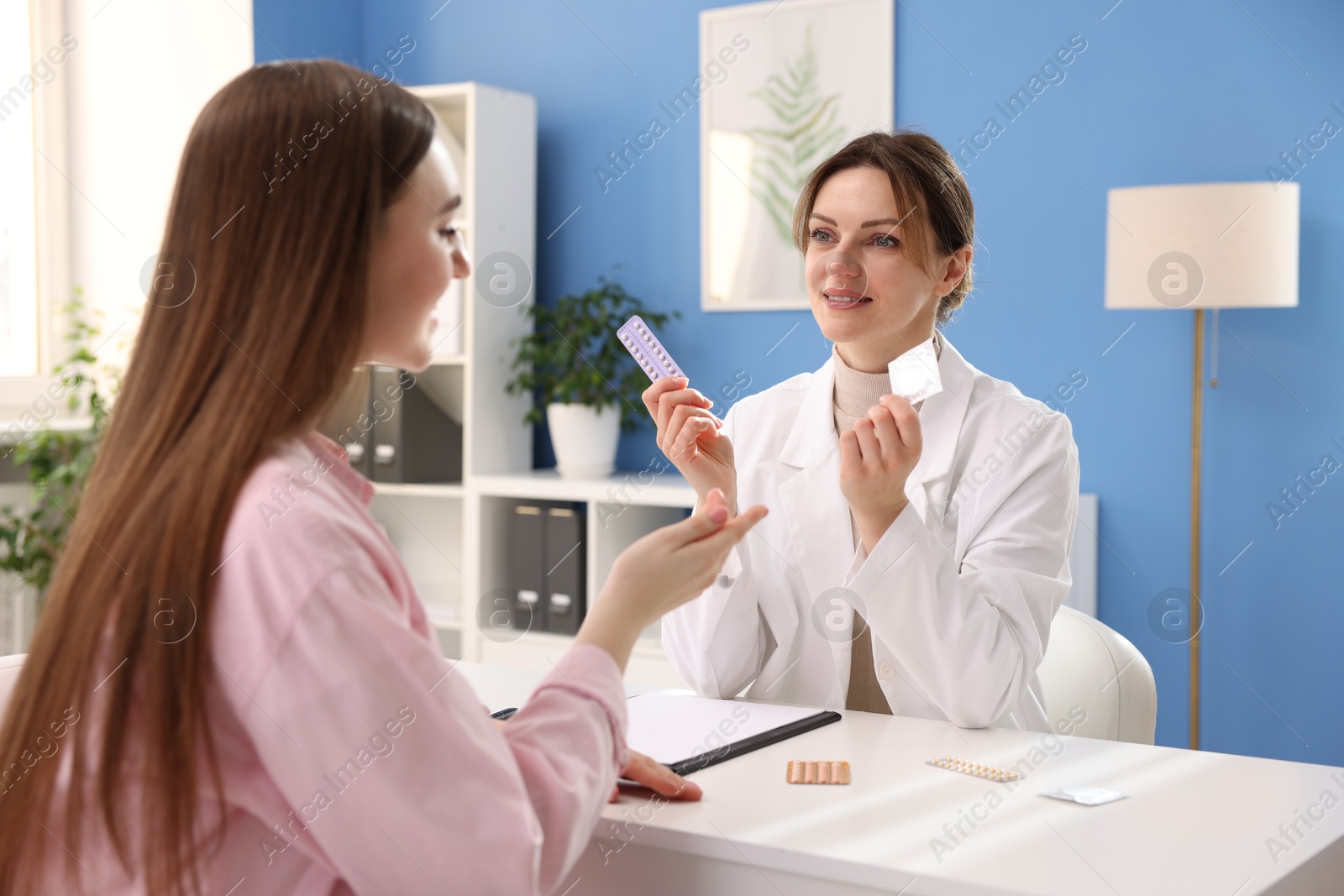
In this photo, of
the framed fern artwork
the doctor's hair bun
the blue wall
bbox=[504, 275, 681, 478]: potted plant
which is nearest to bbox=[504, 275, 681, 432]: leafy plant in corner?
bbox=[504, 275, 681, 478]: potted plant

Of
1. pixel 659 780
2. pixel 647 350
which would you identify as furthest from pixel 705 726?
pixel 647 350

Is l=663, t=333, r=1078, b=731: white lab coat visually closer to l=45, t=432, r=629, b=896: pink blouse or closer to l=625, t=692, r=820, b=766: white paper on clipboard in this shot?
l=625, t=692, r=820, b=766: white paper on clipboard

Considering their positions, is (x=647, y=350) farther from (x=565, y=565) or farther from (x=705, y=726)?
(x=565, y=565)

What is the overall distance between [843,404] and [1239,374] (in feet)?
5.02

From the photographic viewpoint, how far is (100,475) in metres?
0.90

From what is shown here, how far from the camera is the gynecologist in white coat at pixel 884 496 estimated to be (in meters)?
1.54

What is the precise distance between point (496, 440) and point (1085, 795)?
9.19 feet

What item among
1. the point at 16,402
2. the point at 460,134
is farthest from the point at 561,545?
the point at 16,402

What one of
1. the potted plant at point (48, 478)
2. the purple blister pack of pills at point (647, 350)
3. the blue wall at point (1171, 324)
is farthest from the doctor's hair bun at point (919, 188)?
the potted plant at point (48, 478)

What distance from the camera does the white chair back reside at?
5.93 ft

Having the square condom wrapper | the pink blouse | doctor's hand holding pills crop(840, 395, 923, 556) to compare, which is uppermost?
the square condom wrapper

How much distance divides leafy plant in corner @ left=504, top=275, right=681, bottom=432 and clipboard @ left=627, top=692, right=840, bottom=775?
6.92 feet

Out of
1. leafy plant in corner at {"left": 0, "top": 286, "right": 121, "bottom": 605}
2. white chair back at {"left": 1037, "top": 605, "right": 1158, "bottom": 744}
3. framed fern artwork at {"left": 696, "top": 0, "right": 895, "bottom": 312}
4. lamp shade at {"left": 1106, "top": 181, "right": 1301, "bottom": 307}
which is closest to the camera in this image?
white chair back at {"left": 1037, "top": 605, "right": 1158, "bottom": 744}

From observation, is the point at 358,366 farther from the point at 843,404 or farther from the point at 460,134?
the point at 460,134
